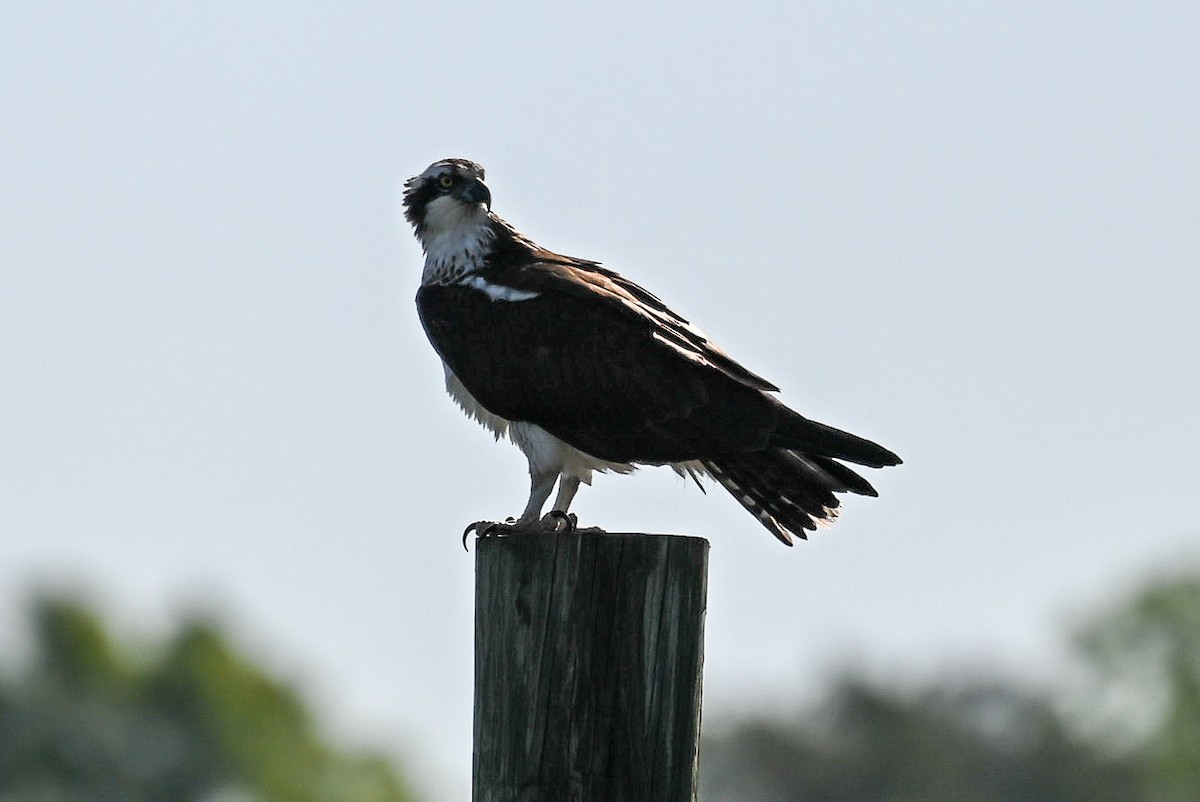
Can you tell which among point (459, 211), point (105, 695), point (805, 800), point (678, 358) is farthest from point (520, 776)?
point (805, 800)

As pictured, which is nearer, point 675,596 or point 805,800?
point 675,596

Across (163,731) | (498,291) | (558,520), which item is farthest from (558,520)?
(163,731)

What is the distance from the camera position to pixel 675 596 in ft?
23.2

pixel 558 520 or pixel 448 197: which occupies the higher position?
pixel 448 197

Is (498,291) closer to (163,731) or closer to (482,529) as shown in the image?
(482,529)

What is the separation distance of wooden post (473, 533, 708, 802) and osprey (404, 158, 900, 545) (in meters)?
2.03

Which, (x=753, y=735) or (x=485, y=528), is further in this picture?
(x=753, y=735)

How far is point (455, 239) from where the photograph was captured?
414 inches

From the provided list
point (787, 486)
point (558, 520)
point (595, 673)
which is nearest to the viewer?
point (595, 673)

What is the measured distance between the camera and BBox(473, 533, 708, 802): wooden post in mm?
6961

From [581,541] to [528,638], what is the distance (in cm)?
32

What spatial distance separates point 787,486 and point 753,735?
Answer: 147 ft

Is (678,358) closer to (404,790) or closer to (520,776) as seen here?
(520,776)

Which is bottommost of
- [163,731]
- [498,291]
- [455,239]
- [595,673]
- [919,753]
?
[595,673]
